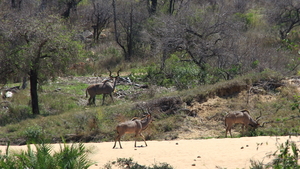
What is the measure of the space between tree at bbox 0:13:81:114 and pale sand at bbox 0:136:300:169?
22.5 feet

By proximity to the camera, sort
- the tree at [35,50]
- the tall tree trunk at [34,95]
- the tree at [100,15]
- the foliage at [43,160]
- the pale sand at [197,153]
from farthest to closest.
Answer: the tree at [100,15]
the tall tree trunk at [34,95]
the tree at [35,50]
the pale sand at [197,153]
the foliage at [43,160]

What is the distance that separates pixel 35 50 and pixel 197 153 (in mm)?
9904

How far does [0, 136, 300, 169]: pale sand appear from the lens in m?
10.3

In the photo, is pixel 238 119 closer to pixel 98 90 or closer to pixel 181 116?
pixel 181 116

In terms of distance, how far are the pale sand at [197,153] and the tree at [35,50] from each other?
22.5 ft

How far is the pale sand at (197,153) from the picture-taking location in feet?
33.9

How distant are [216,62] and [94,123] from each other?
10.9 m

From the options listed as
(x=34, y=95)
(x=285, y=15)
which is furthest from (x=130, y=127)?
(x=285, y=15)

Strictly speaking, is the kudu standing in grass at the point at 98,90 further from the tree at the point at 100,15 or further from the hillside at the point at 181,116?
the tree at the point at 100,15

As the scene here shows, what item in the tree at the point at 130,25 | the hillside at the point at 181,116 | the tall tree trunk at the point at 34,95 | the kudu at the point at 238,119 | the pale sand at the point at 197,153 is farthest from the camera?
the tree at the point at 130,25

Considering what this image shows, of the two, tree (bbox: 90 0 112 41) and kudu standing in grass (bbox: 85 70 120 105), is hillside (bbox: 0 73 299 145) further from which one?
tree (bbox: 90 0 112 41)

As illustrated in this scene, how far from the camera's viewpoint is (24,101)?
20484 mm

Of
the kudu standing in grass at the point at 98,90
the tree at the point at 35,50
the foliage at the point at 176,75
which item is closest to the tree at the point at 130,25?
the foliage at the point at 176,75

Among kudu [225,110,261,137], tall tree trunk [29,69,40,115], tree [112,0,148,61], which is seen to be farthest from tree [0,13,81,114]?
tree [112,0,148,61]
